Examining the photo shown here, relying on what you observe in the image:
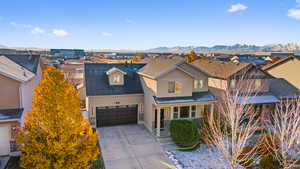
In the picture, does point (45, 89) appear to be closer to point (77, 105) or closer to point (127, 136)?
point (77, 105)

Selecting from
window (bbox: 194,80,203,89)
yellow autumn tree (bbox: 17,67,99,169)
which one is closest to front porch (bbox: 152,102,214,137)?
window (bbox: 194,80,203,89)

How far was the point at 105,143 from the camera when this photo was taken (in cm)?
1509

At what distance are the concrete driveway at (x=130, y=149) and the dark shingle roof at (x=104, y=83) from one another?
347 centimetres

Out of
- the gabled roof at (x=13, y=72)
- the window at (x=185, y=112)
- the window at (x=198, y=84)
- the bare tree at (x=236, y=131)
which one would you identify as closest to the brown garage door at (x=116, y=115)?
the window at (x=185, y=112)

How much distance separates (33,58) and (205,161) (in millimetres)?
19087

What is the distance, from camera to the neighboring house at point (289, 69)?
23.4 meters

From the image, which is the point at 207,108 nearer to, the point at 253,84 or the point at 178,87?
the point at 178,87

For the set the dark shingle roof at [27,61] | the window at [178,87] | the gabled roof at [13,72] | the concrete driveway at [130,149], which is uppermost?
the dark shingle roof at [27,61]

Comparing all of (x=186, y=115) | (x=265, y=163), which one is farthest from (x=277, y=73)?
(x=265, y=163)

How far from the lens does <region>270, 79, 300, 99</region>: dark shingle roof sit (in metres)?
21.3

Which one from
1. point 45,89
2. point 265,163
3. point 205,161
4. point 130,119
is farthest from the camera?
point 130,119

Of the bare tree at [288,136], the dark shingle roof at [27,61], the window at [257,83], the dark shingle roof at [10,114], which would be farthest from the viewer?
the window at [257,83]

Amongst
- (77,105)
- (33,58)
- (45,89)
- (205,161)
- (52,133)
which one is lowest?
(205,161)

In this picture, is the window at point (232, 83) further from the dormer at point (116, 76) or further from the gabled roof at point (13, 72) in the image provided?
the gabled roof at point (13, 72)
